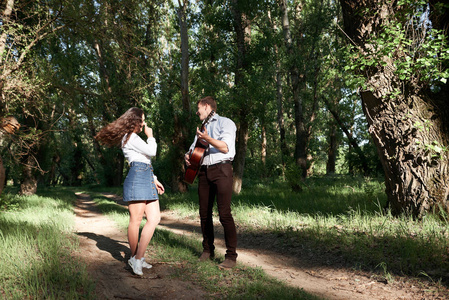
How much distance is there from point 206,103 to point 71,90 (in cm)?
771

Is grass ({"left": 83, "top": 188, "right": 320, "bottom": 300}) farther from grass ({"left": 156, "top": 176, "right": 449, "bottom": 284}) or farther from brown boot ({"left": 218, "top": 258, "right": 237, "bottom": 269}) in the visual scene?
grass ({"left": 156, "top": 176, "right": 449, "bottom": 284})

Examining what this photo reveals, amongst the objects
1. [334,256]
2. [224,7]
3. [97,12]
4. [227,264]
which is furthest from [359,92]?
[224,7]

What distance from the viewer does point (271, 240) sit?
6.59 metres

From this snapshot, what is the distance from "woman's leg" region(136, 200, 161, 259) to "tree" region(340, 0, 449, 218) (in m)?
4.56

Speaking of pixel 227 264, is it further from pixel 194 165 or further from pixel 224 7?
pixel 224 7

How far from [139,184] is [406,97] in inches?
213

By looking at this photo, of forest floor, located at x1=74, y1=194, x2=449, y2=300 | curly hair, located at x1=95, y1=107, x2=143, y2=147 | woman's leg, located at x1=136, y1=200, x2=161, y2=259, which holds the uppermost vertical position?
curly hair, located at x1=95, y1=107, x2=143, y2=147

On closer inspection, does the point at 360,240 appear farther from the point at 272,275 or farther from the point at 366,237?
the point at 272,275

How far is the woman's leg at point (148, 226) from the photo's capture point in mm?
3879

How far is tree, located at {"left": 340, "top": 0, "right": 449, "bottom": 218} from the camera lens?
5.51m

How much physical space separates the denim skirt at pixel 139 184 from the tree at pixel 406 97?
14.5 feet

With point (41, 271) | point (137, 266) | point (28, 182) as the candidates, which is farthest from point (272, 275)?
point (28, 182)

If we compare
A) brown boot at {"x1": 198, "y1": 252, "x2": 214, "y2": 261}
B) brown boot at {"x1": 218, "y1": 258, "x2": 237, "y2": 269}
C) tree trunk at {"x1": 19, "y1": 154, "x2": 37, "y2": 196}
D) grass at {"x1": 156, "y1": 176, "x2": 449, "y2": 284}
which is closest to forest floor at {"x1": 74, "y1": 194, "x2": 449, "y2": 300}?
grass at {"x1": 156, "y1": 176, "x2": 449, "y2": 284}

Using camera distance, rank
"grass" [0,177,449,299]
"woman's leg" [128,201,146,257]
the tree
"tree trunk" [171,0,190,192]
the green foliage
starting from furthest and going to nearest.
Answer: "tree trunk" [171,0,190,192] < the tree < the green foliage < "woman's leg" [128,201,146,257] < "grass" [0,177,449,299]
